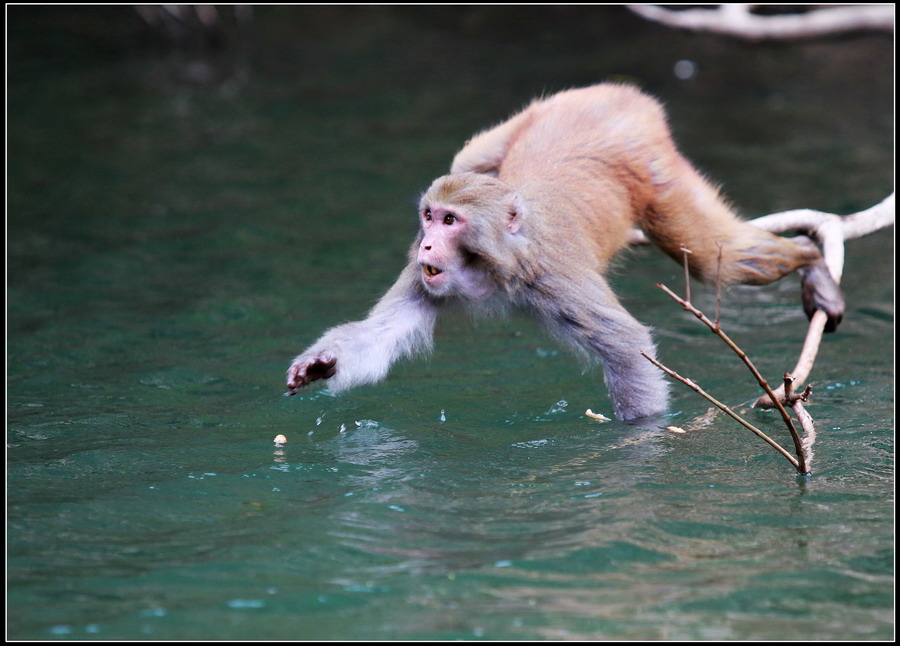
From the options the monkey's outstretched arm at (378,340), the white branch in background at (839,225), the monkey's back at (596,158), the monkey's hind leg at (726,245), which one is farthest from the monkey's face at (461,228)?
the white branch in background at (839,225)

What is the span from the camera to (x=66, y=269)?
10984 mm

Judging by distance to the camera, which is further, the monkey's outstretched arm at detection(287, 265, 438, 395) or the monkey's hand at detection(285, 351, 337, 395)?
the monkey's outstretched arm at detection(287, 265, 438, 395)

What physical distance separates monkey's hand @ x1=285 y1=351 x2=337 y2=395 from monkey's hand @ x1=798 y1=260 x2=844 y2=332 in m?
3.45

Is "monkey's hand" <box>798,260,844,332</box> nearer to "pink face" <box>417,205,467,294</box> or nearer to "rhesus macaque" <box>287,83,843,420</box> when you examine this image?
"rhesus macaque" <box>287,83,843,420</box>

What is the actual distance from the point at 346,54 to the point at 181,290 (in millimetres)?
10842

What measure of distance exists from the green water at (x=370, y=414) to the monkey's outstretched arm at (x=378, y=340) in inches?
20.8

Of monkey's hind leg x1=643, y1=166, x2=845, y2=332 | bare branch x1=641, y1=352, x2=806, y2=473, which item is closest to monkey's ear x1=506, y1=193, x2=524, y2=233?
bare branch x1=641, y1=352, x2=806, y2=473

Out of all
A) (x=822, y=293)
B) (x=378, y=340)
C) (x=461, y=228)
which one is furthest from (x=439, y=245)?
(x=822, y=293)

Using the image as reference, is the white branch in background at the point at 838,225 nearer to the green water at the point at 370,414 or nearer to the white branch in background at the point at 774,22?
the green water at the point at 370,414

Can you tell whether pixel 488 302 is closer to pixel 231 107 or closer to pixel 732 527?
pixel 732 527

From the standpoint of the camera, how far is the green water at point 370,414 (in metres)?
4.95

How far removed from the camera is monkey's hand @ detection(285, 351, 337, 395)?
20.3 feet

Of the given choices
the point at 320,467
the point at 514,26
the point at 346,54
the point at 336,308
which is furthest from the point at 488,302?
the point at 514,26

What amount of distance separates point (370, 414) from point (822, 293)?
10.5ft
